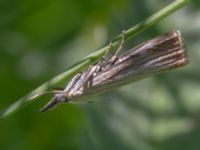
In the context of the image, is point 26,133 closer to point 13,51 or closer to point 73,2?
point 13,51

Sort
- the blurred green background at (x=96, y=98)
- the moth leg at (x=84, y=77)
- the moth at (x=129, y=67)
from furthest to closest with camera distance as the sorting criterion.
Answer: the blurred green background at (x=96, y=98) → the moth leg at (x=84, y=77) → the moth at (x=129, y=67)

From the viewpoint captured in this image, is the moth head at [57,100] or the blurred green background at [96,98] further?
the blurred green background at [96,98]

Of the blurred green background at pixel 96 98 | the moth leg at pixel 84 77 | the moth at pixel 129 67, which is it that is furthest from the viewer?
the blurred green background at pixel 96 98

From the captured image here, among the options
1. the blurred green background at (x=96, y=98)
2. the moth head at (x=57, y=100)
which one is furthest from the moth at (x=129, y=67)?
the blurred green background at (x=96, y=98)

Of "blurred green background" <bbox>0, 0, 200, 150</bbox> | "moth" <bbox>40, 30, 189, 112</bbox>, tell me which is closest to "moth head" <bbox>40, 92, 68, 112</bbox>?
"moth" <bbox>40, 30, 189, 112</bbox>

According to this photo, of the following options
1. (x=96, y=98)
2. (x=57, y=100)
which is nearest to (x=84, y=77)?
(x=57, y=100)

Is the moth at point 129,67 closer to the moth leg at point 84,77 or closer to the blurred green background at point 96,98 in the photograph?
the moth leg at point 84,77

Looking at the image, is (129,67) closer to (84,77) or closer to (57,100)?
(84,77)
